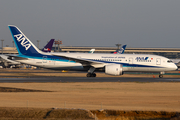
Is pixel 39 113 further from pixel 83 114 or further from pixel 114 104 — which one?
pixel 114 104

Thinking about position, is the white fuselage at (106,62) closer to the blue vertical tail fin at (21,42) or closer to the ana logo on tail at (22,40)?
the blue vertical tail fin at (21,42)

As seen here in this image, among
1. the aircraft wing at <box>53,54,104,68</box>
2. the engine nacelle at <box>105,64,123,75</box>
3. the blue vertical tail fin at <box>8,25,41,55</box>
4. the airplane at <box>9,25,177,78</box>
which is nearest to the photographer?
the engine nacelle at <box>105,64,123,75</box>

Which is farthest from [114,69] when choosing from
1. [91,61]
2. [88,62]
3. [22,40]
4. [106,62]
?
[22,40]

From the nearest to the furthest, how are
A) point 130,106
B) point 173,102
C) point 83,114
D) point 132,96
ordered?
point 83,114, point 130,106, point 173,102, point 132,96

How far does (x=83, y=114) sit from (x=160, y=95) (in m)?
11.1

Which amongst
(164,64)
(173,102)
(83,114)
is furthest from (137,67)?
(83,114)

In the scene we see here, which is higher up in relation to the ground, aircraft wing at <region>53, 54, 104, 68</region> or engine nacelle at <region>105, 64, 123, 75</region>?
aircraft wing at <region>53, 54, 104, 68</region>

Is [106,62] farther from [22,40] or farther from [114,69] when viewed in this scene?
[22,40]

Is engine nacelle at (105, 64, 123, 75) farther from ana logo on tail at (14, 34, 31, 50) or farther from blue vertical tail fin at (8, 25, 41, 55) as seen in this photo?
ana logo on tail at (14, 34, 31, 50)

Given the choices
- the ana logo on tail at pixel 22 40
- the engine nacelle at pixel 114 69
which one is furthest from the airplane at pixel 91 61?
the engine nacelle at pixel 114 69

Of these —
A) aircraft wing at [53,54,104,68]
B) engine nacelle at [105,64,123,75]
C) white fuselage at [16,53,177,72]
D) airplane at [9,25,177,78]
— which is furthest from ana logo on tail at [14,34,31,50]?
engine nacelle at [105,64,123,75]

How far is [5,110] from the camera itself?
16203 millimetres

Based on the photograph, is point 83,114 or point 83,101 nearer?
point 83,114

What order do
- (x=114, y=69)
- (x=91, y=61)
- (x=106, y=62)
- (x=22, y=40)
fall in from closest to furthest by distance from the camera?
(x=114, y=69)
(x=91, y=61)
(x=106, y=62)
(x=22, y=40)
